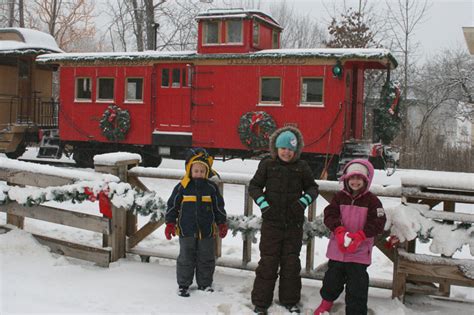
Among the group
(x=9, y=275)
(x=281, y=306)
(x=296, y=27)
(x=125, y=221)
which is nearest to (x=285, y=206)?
(x=281, y=306)

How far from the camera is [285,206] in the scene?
177 inches

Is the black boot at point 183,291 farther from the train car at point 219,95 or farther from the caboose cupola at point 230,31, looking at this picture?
the caboose cupola at point 230,31

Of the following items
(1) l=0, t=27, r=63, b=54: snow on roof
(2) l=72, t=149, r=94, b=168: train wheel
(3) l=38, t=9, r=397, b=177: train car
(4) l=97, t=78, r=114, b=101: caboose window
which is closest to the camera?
(3) l=38, t=9, r=397, b=177: train car

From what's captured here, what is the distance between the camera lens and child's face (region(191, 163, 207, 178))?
16.0ft

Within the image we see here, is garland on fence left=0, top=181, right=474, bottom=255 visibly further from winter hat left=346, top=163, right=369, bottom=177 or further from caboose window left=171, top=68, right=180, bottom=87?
caboose window left=171, top=68, right=180, bottom=87

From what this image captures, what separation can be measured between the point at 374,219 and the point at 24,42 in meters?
15.0

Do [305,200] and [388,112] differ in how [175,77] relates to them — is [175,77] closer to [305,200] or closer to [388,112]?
[388,112]

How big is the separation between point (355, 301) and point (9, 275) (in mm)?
3285

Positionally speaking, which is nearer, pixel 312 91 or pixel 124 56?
pixel 312 91

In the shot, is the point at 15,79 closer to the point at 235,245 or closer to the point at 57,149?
the point at 57,149

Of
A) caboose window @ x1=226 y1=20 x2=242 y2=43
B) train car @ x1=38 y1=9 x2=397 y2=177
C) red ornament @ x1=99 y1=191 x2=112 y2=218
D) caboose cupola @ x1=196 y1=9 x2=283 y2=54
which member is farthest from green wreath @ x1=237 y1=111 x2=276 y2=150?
red ornament @ x1=99 y1=191 x2=112 y2=218

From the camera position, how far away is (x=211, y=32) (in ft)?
44.9

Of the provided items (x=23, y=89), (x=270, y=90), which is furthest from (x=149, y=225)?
(x=23, y=89)

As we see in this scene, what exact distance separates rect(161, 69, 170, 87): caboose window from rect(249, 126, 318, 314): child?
9736 millimetres
